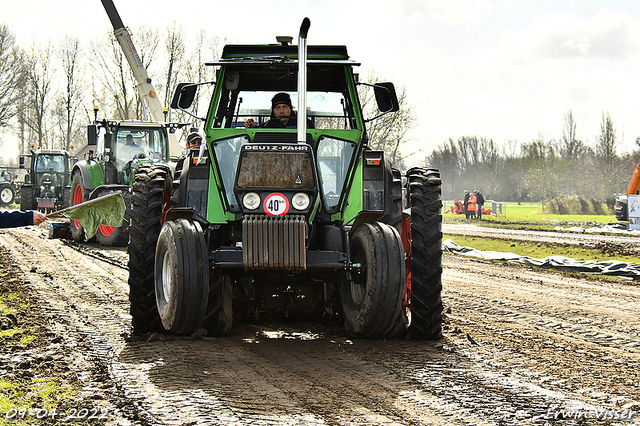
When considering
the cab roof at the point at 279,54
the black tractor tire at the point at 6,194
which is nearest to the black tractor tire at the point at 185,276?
the cab roof at the point at 279,54

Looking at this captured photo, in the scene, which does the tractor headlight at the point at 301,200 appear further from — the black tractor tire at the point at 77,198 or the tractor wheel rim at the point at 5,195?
the tractor wheel rim at the point at 5,195

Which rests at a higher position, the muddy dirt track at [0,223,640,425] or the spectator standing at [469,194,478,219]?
the spectator standing at [469,194,478,219]

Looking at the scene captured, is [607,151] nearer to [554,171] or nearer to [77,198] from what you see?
[554,171]

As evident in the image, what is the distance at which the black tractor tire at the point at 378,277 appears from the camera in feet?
17.7

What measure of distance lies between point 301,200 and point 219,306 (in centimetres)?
122

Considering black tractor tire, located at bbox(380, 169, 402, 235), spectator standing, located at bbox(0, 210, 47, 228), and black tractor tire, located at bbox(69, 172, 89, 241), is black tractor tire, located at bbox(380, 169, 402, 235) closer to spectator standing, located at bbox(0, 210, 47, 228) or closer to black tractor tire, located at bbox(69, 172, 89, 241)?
spectator standing, located at bbox(0, 210, 47, 228)

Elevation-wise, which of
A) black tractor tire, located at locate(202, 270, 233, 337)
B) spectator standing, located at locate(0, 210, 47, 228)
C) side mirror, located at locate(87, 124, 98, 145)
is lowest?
black tractor tire, located at locate(202, 270, 233, 337)

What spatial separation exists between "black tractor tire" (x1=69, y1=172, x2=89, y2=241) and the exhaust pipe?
12563 mm

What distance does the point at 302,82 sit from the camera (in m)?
5.86

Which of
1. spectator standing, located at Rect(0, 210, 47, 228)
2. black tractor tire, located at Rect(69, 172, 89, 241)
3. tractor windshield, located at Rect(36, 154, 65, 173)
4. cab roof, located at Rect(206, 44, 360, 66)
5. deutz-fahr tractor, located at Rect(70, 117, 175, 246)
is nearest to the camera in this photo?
cab roof, located at Rect(206, 44, 360, 66)

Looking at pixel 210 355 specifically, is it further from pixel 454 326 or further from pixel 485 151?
pixel 485 151

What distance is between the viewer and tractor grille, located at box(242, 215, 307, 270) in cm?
542

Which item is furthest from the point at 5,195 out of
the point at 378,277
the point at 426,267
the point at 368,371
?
the point at 368,371

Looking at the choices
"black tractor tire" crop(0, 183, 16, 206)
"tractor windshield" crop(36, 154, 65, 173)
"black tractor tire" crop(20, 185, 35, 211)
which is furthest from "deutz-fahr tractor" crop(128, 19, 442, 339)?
"black tractor tire" crop(0, 183, 16, 206)
